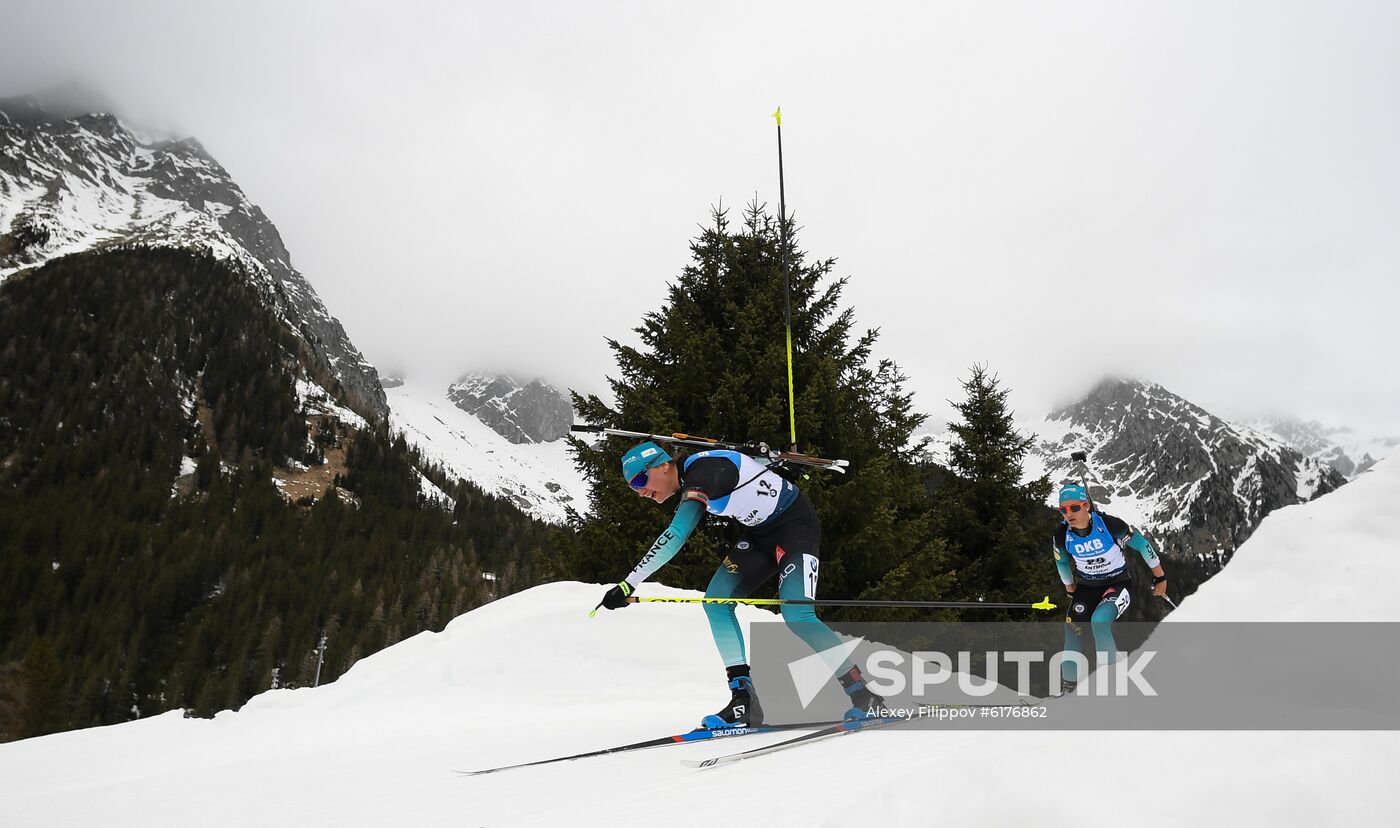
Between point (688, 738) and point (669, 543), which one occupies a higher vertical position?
point (669, 543)

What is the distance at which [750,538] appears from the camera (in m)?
5.68

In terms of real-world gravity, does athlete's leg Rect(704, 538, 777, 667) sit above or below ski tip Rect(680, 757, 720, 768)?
above

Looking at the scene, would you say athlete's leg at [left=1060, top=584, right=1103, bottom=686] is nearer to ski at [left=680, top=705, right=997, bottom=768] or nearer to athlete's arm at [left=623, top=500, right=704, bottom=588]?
ski at [left=680, top=705, right=997, bottom=768]

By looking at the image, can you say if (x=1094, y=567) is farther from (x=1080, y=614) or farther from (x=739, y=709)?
(x=739, y=709)

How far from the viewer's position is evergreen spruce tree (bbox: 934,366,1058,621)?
1720 cm

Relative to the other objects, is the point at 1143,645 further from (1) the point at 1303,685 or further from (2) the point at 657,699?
(2) the point at 657,699

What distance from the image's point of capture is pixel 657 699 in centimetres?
728

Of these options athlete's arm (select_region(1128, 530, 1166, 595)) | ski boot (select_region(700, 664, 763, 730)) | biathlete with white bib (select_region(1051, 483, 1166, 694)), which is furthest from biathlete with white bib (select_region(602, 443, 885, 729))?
athlete's arm (select_region(1128, 530, 1166, 595))

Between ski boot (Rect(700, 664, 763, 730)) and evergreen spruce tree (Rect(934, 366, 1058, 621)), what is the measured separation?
40.6ft

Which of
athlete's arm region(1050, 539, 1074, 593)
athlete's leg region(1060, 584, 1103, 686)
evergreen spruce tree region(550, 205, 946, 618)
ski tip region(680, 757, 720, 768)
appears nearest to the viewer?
ski tip region(680, 757, 720, 768)

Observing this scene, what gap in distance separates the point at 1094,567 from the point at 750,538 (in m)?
3.64

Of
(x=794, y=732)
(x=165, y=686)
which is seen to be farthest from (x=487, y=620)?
(x=165, y=686)

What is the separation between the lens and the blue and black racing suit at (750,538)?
5086mm

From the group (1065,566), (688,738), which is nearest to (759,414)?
(1065,566)
